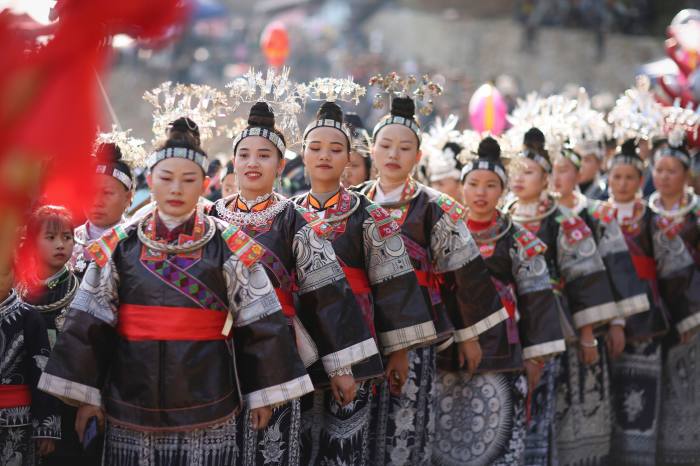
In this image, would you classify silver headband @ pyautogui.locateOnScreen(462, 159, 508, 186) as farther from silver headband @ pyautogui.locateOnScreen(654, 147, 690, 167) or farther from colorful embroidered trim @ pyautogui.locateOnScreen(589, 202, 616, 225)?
silver headband @ pyautogui.locateOnScreen(654, 147, 690, 167)

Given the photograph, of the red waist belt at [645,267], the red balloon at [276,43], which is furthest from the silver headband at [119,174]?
the red balloon at [276,43]

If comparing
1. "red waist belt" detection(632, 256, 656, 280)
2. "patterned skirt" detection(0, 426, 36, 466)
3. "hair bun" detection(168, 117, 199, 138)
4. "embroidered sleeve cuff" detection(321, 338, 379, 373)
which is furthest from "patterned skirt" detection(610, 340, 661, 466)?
"patterned skirt" detection(0, 426, 36, 466)

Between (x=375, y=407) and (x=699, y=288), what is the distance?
11.1ft

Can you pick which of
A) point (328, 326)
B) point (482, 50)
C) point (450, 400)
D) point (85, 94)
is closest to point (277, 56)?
point (450, 400)

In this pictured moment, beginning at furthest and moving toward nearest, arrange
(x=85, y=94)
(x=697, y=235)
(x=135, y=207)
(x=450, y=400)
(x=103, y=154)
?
(x=697, y=235) → (x=135, y=207) → (x=450, y=400) → (x=103, y=154) → (x=85, y=94)

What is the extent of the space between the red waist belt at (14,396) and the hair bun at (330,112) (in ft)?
6.59

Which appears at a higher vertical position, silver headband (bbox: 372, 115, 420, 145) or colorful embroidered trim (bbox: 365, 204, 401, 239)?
silver headband (bbox: 372, 115, 420, 145)

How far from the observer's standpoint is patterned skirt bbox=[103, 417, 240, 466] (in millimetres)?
4527

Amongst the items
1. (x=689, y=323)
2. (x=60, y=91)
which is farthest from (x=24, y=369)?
(x=689, y=323)

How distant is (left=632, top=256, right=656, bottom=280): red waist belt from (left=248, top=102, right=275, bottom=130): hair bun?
3.67 m

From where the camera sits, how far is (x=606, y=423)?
25.6ft

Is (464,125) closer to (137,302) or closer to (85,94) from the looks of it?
(137,302)

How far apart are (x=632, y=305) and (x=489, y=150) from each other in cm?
176

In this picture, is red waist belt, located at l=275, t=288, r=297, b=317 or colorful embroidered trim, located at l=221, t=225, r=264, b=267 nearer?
colorful embroidered trim, located at l=221, t=225, r=264, b=267
